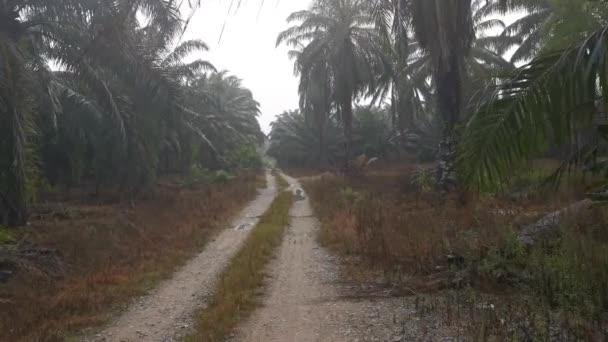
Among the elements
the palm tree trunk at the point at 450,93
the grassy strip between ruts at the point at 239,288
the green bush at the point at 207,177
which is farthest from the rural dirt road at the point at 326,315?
the green bush at the point at 207,177

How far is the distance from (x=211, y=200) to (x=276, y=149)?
2904cm

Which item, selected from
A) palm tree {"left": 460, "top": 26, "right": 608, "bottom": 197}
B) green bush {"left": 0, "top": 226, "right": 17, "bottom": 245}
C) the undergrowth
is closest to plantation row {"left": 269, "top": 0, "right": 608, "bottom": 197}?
palm tree {"left": 460, "top": 26, "right": 608, "bottom": 197}

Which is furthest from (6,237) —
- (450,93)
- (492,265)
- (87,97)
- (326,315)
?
(450,93)

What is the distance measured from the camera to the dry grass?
19.4ft

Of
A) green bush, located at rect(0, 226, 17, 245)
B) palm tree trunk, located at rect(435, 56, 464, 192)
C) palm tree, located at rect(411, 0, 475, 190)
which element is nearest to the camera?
green bush, located at rect(0, 226, 17, 245)

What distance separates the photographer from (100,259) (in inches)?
361

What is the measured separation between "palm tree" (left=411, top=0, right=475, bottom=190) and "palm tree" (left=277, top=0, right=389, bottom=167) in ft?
32.8

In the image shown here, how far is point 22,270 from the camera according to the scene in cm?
768

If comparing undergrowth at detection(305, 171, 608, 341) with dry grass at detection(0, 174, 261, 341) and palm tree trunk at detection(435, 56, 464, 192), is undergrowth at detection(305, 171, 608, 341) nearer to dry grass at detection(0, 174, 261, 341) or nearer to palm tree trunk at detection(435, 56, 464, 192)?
palm tree trunk at detection(435, 56, 464, 192)

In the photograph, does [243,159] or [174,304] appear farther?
[243,159]

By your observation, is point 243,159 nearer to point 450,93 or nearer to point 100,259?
point 450,93

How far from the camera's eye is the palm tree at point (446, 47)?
9.72 metres

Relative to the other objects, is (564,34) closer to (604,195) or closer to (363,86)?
(604,195)

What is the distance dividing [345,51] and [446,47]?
1333 cm
